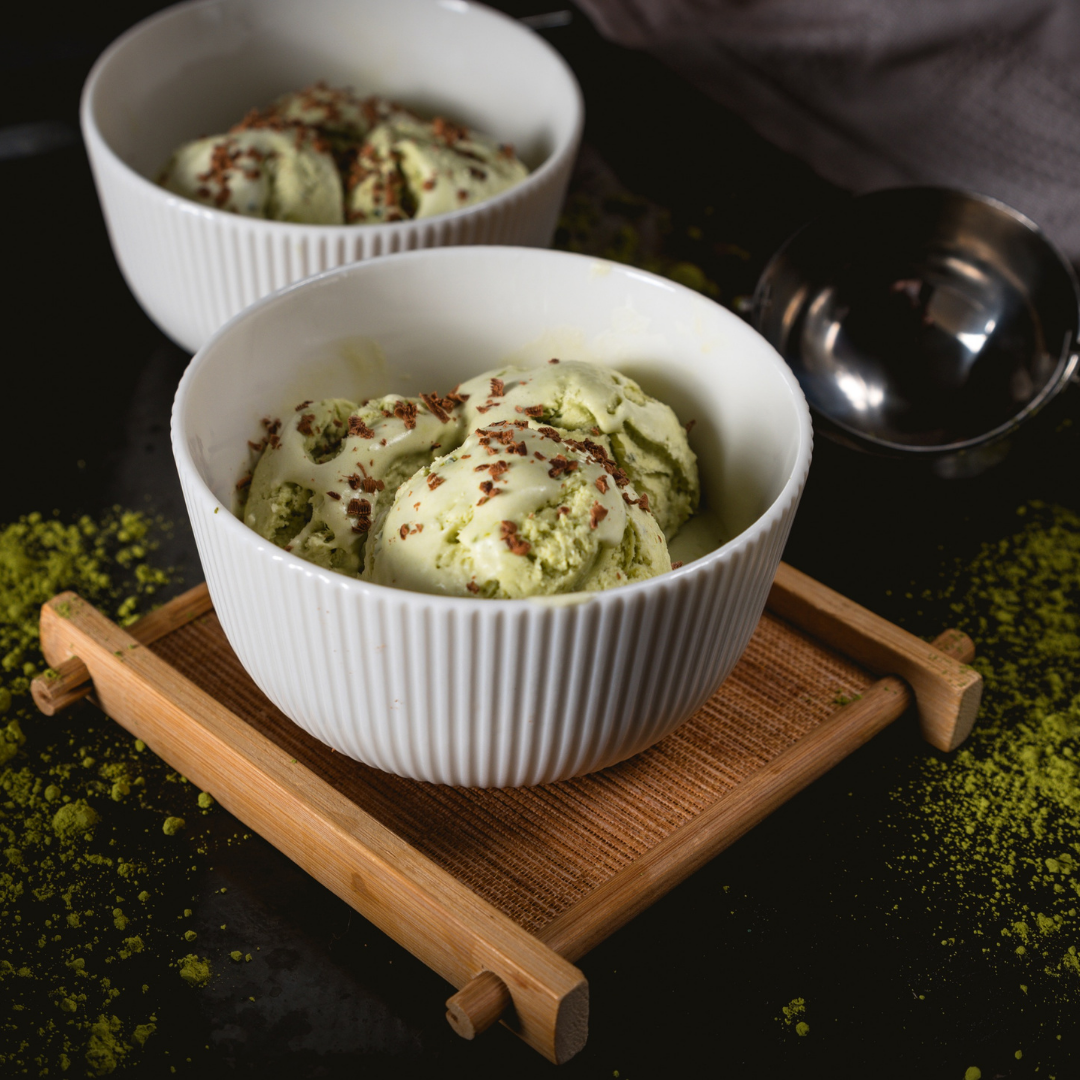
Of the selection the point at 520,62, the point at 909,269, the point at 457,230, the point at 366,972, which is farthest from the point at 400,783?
the point at 520,62

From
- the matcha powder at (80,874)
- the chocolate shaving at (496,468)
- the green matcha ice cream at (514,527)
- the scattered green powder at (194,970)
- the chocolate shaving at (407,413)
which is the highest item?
the chocolate shaving at (496,468)

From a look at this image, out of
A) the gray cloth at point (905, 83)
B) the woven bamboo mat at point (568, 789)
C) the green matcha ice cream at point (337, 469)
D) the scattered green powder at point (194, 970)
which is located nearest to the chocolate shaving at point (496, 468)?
the green matcha ice cream at point (337, 469)

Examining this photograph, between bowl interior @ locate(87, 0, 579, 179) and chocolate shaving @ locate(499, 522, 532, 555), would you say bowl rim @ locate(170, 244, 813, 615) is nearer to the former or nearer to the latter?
chocolate shaving @ locate(499, 522, 532, 555)

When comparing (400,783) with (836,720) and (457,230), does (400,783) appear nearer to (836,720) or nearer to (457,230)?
(836,720)

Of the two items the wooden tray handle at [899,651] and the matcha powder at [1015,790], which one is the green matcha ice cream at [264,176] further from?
the matcha powder at [1015,790]

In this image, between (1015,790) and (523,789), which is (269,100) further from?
(1015,790)

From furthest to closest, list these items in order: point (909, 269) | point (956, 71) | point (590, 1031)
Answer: point (956, 71), point (909, 269), point (590, 1031)

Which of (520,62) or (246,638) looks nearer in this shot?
(246,638)
